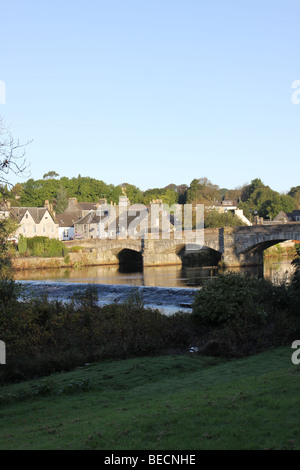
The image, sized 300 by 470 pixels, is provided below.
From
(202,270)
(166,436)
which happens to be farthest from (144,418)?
(202,270)

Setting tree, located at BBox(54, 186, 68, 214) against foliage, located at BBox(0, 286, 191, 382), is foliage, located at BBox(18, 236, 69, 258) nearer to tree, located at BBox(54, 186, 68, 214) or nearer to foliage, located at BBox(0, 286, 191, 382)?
tree, located at BBox(54, 186, 68, 214)

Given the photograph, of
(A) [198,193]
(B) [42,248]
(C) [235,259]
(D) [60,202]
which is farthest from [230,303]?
(D) [60,202]

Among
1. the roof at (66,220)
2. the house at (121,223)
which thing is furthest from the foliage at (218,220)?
the roof at (66,220)

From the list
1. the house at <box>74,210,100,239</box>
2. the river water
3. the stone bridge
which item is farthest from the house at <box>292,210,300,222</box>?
the river water

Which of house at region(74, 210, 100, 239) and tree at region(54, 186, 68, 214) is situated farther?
tree at region(54, 186, 68, 214)

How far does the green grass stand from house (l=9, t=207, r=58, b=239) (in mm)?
76887

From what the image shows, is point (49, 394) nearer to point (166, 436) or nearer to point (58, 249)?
point (166, 436)

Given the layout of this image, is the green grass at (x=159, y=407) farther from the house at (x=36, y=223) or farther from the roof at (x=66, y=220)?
the roof at (x=66, y=220)

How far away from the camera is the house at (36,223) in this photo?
289 ft

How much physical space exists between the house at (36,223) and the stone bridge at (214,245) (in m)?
15.8

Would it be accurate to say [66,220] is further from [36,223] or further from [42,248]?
[42,248]

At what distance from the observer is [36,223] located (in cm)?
8962

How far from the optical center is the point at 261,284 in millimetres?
20891

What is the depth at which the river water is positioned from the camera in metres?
31.1
